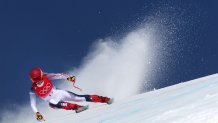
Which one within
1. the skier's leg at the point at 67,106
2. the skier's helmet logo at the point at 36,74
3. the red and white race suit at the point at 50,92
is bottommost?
the skier's leg at the point at 67,106

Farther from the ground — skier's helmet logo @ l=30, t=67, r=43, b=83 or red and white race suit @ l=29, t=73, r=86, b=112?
skier's helmet logo @ l=30, t=67, r=43, b=83

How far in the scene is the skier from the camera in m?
10.8

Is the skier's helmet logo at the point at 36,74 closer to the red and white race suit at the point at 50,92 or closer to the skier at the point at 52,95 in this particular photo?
the skier at the point at 52,95

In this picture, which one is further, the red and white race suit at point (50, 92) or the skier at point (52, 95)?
the red and white race suit at point (50, 92)

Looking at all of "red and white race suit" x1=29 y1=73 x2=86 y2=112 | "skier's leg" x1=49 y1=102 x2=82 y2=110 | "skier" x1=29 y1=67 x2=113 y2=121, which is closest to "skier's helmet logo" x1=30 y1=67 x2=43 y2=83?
"skier" x1=29 y1=67 x2=113 y2=121

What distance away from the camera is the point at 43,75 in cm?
1102

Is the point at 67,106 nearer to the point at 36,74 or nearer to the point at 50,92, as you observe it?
the point at 50,92

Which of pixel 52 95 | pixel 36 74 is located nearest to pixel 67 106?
pixel 52 95

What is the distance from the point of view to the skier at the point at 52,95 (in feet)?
35.4

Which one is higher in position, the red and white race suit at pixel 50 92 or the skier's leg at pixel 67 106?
the red and white race suit at pixel 50 92

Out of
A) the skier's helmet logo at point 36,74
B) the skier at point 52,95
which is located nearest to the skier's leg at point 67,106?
the skier at point 52,95

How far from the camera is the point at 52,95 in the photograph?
11.1 m

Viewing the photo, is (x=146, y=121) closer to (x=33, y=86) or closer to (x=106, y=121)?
(x=106, y=121)

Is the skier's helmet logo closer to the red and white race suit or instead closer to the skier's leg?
the red and white race suit
